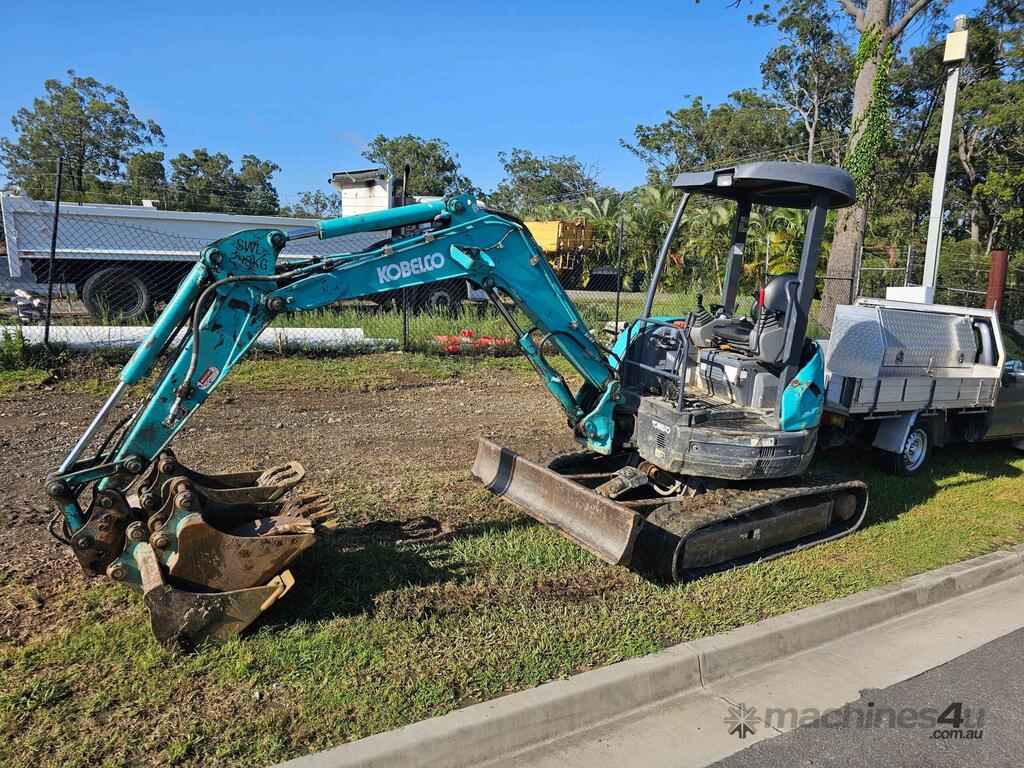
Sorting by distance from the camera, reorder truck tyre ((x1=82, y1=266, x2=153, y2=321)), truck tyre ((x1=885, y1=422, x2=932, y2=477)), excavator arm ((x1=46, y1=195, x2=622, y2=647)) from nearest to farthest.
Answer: excavator arm ((x1=46, y1=195, x2=622, y2=647))
truck tyre ((x1=885, y1=422, x2=932, y2=477))
truck tyre ((x1=82, y1=266, x2=153, y2=321))

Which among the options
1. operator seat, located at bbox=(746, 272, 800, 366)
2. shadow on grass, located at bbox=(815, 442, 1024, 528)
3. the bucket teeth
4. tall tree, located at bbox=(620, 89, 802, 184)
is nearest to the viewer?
the bucket teeth

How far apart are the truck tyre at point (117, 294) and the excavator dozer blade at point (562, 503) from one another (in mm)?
8948

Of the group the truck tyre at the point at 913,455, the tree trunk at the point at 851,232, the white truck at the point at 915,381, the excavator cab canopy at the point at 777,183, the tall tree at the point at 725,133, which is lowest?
the truck tyre at the point at 913,455

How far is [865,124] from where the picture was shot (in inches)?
549

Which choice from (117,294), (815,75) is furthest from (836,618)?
(815,75)

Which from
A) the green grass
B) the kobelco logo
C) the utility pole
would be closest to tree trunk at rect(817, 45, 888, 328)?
the utility pole

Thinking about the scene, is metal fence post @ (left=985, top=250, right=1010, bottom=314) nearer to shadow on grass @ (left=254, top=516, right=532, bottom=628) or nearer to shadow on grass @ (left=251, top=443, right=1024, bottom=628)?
shadow on grass @ (left=251, top=443, right=1024, bottom=628)

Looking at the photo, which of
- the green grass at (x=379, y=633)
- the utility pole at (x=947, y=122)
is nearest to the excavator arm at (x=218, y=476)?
the green grass at (x=379, y=633)

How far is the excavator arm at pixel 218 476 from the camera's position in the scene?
3590 mm

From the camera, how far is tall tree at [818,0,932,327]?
1384 centimetres

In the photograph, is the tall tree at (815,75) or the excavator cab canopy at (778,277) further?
the tall tree at (815,75)

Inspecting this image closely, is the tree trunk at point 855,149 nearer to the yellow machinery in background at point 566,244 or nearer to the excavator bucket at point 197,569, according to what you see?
the yellow machinery in background at point 566,244

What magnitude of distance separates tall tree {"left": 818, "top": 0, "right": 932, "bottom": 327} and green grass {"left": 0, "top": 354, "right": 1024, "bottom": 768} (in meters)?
9.07

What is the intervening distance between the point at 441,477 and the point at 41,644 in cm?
336
